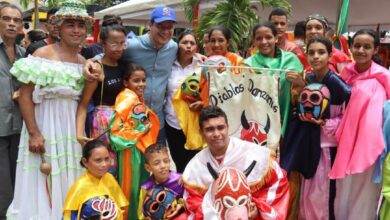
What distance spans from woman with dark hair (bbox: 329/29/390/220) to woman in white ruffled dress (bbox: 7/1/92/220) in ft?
6.95

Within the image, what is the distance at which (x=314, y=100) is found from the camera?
3.35 meters

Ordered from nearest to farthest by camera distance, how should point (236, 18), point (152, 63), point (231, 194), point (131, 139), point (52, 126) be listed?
point (231, 194) → point (52, 126) → point (131, 139) → point (152, 63) → point (236, 18)

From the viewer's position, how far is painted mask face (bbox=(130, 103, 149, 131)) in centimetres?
369

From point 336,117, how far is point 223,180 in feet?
3.85

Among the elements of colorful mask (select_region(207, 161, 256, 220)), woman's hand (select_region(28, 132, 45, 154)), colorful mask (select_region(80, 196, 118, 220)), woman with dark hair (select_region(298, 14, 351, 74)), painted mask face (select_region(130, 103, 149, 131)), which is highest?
woman with dark hair (select_region(298, 14, 351, 74))

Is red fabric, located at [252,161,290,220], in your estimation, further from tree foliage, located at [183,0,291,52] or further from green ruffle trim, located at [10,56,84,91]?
tree foliage, located at [183,0,291,52]

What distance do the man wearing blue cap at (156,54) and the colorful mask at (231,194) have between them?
1.33 meters

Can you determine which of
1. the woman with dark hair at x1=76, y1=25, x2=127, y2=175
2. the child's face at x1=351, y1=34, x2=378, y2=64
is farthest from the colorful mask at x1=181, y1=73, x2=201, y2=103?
the child's face at x1=351, y1=34, x2=378, y2=64

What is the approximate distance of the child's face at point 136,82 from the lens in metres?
3.77

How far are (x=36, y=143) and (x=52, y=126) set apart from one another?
18 centimetres

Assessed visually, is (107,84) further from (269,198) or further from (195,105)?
(269,198)

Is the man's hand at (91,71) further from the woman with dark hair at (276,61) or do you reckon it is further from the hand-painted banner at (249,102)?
the woman with dark hair at (276,61)

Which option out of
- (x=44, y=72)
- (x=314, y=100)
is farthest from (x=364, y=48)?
(x=44, y=72)

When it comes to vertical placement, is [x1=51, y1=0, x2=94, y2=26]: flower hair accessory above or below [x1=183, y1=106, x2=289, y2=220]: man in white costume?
above
